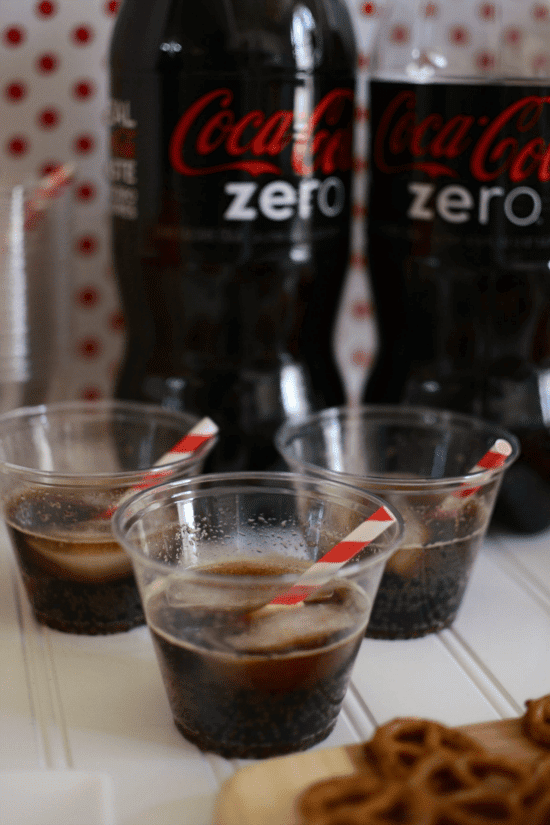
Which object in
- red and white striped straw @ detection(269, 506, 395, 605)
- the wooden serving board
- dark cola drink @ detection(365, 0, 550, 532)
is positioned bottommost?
the wooden serving board

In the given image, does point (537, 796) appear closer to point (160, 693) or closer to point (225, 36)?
point (160, 693)

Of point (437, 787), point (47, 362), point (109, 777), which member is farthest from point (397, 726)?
point (47, 362)

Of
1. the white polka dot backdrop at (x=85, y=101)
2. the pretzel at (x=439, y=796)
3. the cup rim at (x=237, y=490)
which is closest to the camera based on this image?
the pretzel at (x=439, y=796)

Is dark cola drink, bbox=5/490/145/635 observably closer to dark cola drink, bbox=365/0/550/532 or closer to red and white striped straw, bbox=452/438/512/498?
red and white striped straw, bbox=452/438/512/498

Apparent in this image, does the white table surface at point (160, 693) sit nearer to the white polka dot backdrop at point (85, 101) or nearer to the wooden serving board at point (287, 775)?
the wooden serving board at point (287, 775)

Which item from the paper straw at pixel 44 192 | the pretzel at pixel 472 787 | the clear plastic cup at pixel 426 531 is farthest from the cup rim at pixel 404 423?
the paper straw at pixel 44 192

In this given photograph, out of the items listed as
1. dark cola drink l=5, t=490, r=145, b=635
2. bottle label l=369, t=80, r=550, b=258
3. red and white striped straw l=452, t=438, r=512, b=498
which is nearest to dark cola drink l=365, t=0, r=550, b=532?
bottle label l=369, t=80, r=550, b=258
